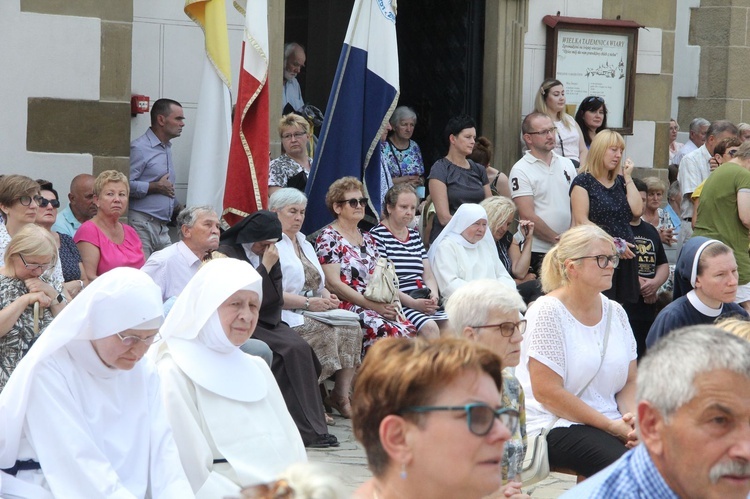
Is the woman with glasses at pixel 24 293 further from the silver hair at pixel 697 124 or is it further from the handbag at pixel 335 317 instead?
the silver hair at pixel 697 124

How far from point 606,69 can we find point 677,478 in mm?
8832

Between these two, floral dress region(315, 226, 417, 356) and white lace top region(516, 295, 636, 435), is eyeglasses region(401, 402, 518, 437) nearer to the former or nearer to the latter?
white lace top region(516, 295, 636, 435)

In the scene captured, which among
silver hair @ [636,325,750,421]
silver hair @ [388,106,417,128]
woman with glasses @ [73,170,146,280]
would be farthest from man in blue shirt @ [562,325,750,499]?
silver hair @ [388,106,417,128]

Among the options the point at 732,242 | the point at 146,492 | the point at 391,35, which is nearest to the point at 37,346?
the point at 146,492

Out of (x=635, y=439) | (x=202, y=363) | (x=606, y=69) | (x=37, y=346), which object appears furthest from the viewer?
(x=606, y=69)

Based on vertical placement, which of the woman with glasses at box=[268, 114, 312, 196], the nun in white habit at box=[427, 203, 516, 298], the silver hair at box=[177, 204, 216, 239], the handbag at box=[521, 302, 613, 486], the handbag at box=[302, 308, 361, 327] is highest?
the woman with glasses at box=[268, 114, 312, 196]

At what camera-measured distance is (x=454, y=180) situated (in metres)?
9.45

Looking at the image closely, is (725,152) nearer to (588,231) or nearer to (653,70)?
(653,70)

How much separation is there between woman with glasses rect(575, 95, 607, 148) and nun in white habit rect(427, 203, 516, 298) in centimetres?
222

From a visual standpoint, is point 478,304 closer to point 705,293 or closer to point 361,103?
point 705,293

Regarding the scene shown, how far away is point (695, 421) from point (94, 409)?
250cm

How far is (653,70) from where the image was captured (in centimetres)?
1152

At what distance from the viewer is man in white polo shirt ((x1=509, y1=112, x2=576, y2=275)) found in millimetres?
9680

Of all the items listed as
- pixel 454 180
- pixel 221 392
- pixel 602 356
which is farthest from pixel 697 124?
pixel 221 392
